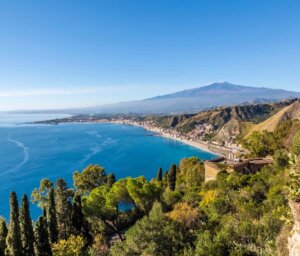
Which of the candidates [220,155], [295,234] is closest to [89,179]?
[295,234]

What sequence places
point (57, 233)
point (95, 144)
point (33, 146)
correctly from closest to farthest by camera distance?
point (57, 233) → point (33, 146) → point (95, 144)

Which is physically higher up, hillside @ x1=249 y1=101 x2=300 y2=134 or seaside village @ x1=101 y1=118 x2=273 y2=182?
hillside @ x1=249 y1=101 x2=300 y2=134

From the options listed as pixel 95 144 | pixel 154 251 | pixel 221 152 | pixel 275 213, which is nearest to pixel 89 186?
pixel 154 251

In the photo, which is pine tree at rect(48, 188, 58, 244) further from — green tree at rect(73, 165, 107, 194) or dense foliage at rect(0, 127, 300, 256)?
green tree at rect(73, 165, 107, 194)

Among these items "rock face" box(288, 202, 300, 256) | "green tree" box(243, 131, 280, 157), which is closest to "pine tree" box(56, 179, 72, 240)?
"rock face" box(288, 202, 300, 256)

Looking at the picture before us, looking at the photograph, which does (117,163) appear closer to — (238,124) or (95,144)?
(95,144)

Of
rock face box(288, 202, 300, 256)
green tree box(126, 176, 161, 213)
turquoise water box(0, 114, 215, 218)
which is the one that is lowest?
turquoise water box(0, 114, 215, 218)
